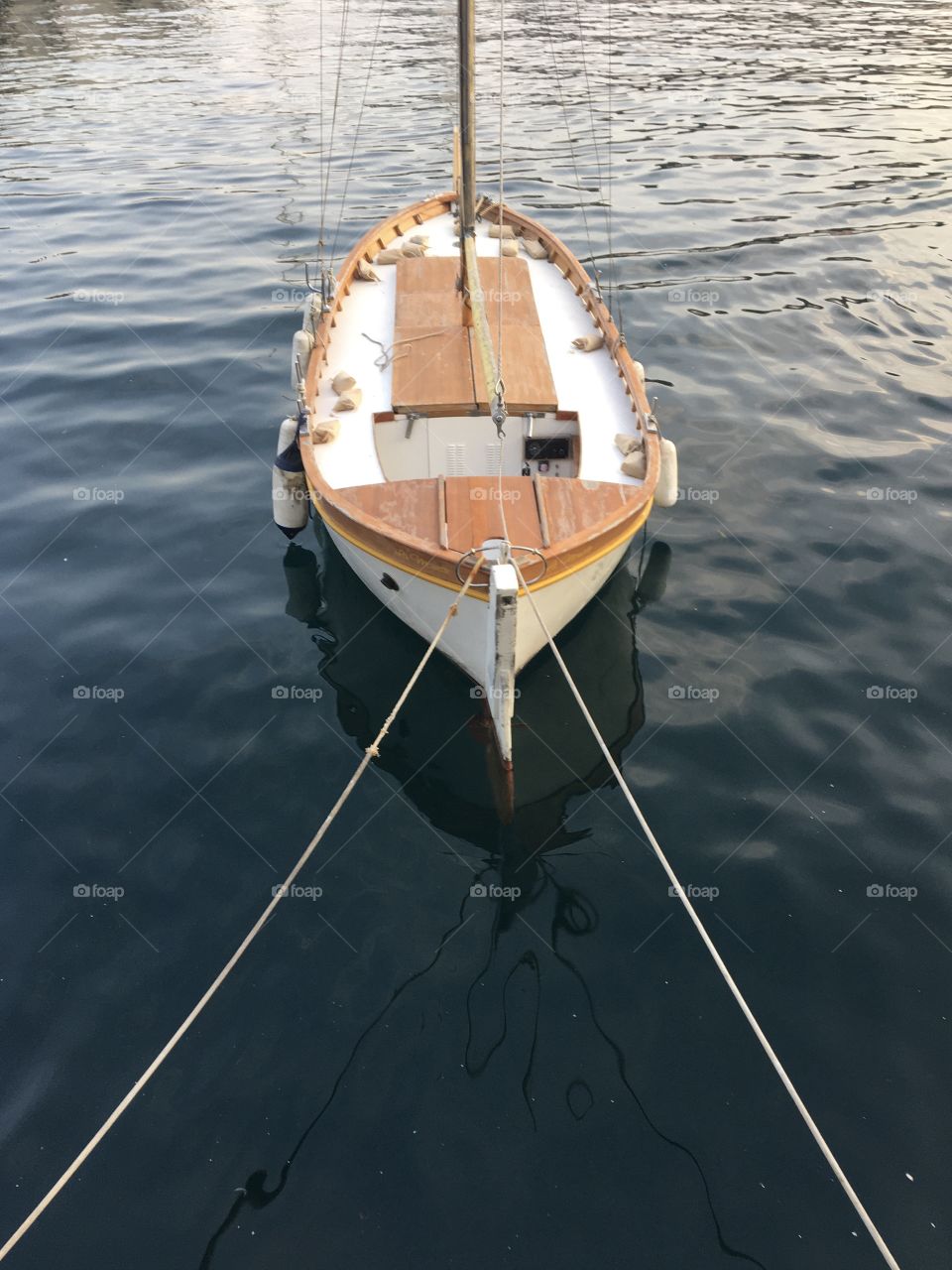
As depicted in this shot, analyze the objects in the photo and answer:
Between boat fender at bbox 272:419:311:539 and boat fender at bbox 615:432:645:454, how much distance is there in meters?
3.82

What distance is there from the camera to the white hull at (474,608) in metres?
7.60

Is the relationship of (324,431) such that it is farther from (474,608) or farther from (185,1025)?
(185,1025)

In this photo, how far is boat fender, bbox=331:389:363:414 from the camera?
415 inches

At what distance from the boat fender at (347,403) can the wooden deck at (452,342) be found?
51 centimetres

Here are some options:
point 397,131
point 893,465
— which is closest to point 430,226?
point 893,465

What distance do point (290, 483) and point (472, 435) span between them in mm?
2351

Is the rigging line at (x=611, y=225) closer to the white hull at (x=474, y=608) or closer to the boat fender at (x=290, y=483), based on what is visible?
the boat fender at (x=290, y=483)

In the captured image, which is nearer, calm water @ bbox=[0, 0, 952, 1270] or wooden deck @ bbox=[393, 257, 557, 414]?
calm water @ bbox=[0, 0, 952, 1270]

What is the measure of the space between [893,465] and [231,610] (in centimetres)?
971

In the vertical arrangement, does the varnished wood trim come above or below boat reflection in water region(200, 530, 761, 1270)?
above

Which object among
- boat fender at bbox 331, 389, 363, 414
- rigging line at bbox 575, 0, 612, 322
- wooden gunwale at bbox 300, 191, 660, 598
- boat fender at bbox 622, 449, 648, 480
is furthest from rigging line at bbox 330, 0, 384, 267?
boat fender at bbox 622, 449, 648, 480

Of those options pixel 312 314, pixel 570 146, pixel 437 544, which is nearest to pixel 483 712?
pixel 437 544

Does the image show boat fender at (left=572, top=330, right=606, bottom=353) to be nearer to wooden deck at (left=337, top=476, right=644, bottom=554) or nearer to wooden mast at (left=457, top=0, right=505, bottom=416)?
wooden mast at (left=457, top=0, right=505, bottom=416)

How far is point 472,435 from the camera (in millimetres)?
10414
